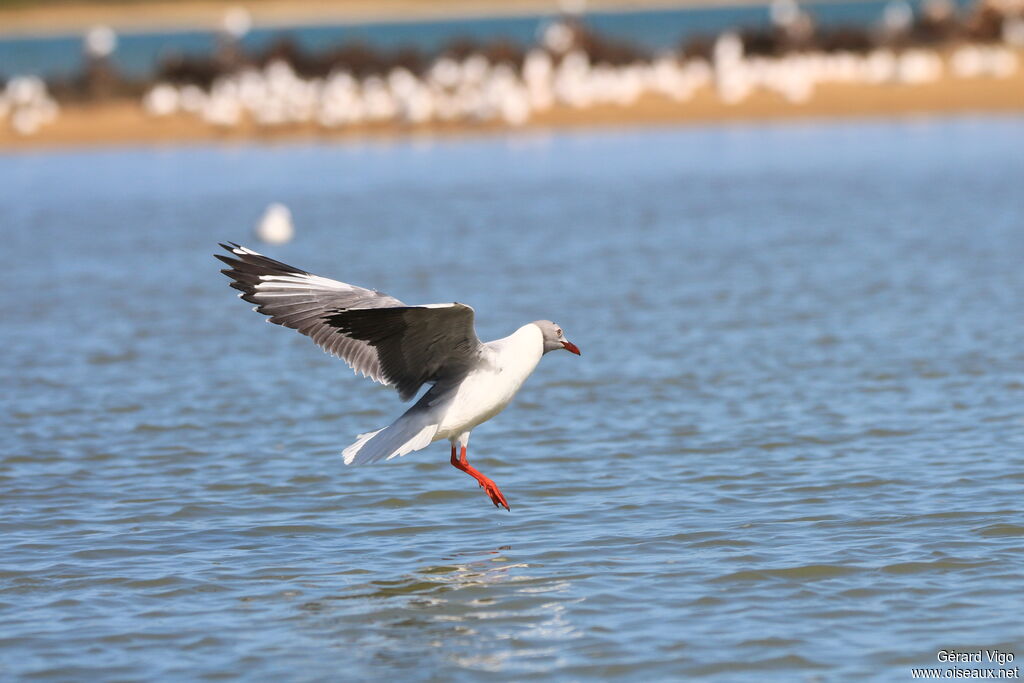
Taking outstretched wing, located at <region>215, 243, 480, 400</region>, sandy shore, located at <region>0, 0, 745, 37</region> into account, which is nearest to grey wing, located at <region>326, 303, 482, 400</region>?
outstretched wing, located at <region>215, 243, 480, 400</region>

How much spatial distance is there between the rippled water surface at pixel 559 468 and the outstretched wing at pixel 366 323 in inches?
32.7

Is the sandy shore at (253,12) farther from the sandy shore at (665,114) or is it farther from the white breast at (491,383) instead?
the white breast at (491,383)

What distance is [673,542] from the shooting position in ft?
23.9

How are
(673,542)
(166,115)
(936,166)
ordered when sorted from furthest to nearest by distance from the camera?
1. (166,115)
2. (936,166)
3. (673,542)

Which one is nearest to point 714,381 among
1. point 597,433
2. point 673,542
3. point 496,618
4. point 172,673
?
point 597,433

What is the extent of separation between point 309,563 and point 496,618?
1.15 m

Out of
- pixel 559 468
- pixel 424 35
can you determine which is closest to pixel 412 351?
pixel 559 468

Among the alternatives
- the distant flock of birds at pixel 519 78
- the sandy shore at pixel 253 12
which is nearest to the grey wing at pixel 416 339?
the distant flock of birds at pixel 519 78

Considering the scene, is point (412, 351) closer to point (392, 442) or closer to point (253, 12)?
point (392, 442)

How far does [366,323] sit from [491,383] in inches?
28.2

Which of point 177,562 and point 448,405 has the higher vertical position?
point 448,405

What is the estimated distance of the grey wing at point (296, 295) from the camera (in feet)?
24.0

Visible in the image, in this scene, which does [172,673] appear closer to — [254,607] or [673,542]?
[254,607]

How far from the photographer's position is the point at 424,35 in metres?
84.9
